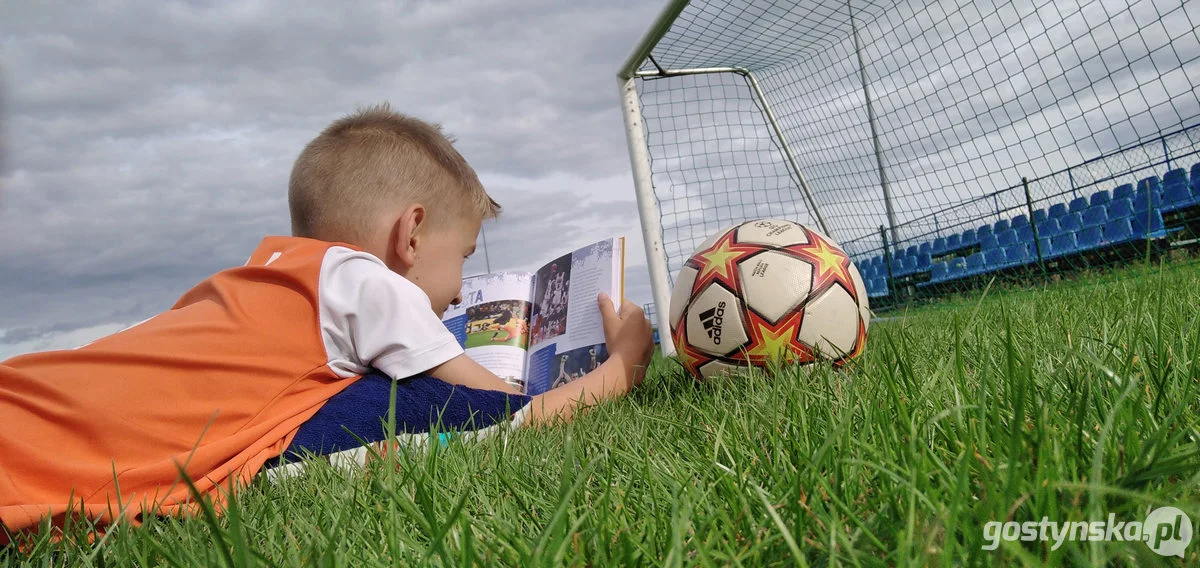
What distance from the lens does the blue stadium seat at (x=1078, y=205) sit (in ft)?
38.8

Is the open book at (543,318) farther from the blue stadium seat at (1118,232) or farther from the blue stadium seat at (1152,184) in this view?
the blue stadium seat at (1118,232)

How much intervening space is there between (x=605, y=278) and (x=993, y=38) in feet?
13.3

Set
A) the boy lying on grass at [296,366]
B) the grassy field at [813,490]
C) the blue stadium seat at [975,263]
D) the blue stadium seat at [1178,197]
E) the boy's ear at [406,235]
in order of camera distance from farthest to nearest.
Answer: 1. the blue stadium seat at [975,263]
2. the blue stadium seat at [1178,197]
3. the boy's ear at [406,235]
4. the boy lying on grass at [296,366]
5. the grassy field at [813,490]

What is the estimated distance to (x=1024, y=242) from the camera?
12156mm

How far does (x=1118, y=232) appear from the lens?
11.0m

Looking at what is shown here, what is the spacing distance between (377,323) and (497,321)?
1.11 metres

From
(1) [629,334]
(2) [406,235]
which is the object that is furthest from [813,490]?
(2) [406,235]

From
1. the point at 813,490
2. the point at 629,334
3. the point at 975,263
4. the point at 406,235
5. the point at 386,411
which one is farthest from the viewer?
the point at 975,263

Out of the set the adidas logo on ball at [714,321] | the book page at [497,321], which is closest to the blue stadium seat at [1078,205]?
the book page at [497,321]

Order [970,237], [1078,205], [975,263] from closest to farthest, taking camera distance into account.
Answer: [1078,205]
[975,263]
[970,237]

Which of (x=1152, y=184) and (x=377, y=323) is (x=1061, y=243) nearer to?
(x=1152, y=184)

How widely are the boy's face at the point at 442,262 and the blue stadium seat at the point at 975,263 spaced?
1142cm

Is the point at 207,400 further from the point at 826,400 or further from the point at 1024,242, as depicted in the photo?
the point at 1024,242

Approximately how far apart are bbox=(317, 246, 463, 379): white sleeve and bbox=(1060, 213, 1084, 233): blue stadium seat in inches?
493
